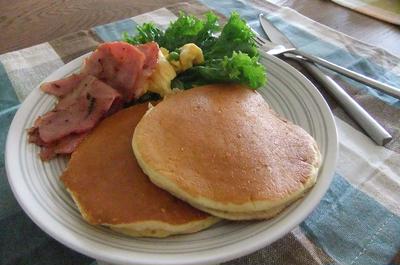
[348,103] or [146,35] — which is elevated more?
[146,35]

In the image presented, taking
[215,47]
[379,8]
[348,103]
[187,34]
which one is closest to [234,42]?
[215,47]

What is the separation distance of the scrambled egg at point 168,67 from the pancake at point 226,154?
0.37ft

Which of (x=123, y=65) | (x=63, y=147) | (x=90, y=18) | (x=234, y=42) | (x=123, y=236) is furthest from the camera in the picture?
(x=90, y=18)

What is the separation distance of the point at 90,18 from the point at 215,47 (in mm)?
805

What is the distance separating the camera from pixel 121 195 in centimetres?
77

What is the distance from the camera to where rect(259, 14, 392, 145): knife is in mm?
1115

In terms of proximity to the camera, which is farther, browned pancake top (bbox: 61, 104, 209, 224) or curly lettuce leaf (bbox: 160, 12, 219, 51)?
curly lettuce leaf (bbox: 160, 12, 219, 51)

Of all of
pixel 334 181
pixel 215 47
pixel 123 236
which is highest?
pixel 215 47

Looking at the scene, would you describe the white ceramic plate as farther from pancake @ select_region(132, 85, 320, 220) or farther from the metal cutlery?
the metal cutlery

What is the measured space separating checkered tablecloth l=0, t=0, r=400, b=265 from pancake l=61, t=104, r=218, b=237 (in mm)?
134

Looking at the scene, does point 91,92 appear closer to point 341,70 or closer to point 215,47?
point 215,47

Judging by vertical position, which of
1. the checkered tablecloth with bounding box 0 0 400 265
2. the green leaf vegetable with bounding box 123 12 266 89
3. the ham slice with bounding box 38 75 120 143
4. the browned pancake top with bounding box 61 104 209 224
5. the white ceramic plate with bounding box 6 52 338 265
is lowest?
the checkered tablecloth with bounding box 0 0 400 265

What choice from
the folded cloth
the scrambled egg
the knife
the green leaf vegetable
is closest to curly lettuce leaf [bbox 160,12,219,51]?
the green leaf vegetable

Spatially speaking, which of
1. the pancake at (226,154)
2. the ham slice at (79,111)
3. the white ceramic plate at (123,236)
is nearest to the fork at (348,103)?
the white ceramic plate at (123,236)
